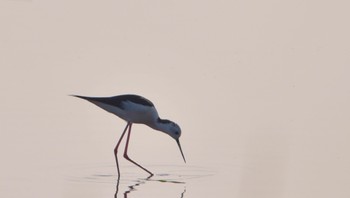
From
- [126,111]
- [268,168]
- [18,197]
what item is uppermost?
[126,111]

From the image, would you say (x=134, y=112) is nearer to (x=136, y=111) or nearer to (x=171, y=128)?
(x=136, y=111)

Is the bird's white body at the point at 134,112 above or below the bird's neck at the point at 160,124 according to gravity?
above

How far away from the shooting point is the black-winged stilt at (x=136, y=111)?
11.6 feet

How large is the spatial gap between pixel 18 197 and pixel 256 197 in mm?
1007

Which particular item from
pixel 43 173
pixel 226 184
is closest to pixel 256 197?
pixel 226 184

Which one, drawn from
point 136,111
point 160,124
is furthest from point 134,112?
point 160,124

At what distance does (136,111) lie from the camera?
11.6 feet

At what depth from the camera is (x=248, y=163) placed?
11.8ft

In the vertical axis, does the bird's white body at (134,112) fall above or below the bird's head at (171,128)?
above

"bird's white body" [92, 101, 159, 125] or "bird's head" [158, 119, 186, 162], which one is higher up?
"bird's white body" [92, 101, 159, 125]

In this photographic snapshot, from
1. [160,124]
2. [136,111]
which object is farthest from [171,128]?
[136,111]

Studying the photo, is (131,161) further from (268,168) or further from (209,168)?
(268,168)

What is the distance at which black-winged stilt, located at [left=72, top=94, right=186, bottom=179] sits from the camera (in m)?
3.53

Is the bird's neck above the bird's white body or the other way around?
the other way around
